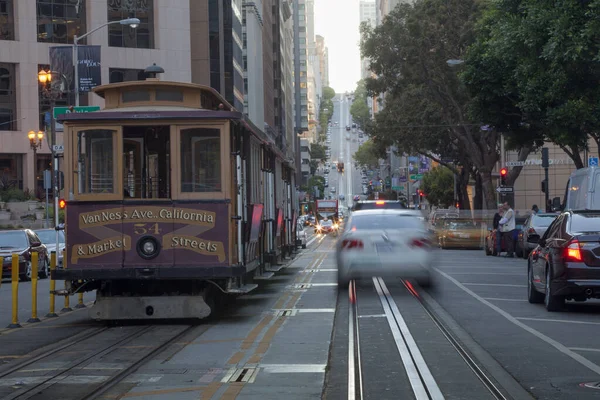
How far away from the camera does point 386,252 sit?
62.2ft

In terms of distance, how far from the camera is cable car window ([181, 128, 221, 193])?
1479 cm

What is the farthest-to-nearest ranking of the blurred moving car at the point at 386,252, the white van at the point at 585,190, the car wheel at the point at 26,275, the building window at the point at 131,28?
1. the building window at the point at 131,28
2. the car wheel at the point at 26,275
3. the white van at the point at 585,190
4. the blurred moving car at the point at 386,252

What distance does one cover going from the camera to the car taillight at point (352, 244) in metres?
19.1

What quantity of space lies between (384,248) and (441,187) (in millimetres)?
66365

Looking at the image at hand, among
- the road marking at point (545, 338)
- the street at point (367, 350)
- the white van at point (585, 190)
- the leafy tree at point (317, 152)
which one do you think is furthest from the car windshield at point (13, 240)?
the leafy tree at point (317, 152)

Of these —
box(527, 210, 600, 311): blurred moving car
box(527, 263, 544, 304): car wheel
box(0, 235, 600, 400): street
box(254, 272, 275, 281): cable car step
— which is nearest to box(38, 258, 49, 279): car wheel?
box(254, 272, 275, 281): cable car step

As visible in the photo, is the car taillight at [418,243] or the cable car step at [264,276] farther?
the cable car step at [264,276]

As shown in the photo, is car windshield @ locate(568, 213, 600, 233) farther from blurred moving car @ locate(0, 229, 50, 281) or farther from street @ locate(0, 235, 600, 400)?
blurred moving car @ locate(0, 229, 50, 281)

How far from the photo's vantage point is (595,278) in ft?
50.1

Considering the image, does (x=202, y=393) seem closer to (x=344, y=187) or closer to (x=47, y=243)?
(x=47, y=243)

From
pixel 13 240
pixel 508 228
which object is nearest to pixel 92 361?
pixel 13 240

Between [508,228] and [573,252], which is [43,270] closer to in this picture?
[508,228]

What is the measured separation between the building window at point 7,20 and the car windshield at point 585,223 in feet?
182

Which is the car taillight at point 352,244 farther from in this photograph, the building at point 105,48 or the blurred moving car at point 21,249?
the building at point 105,48
